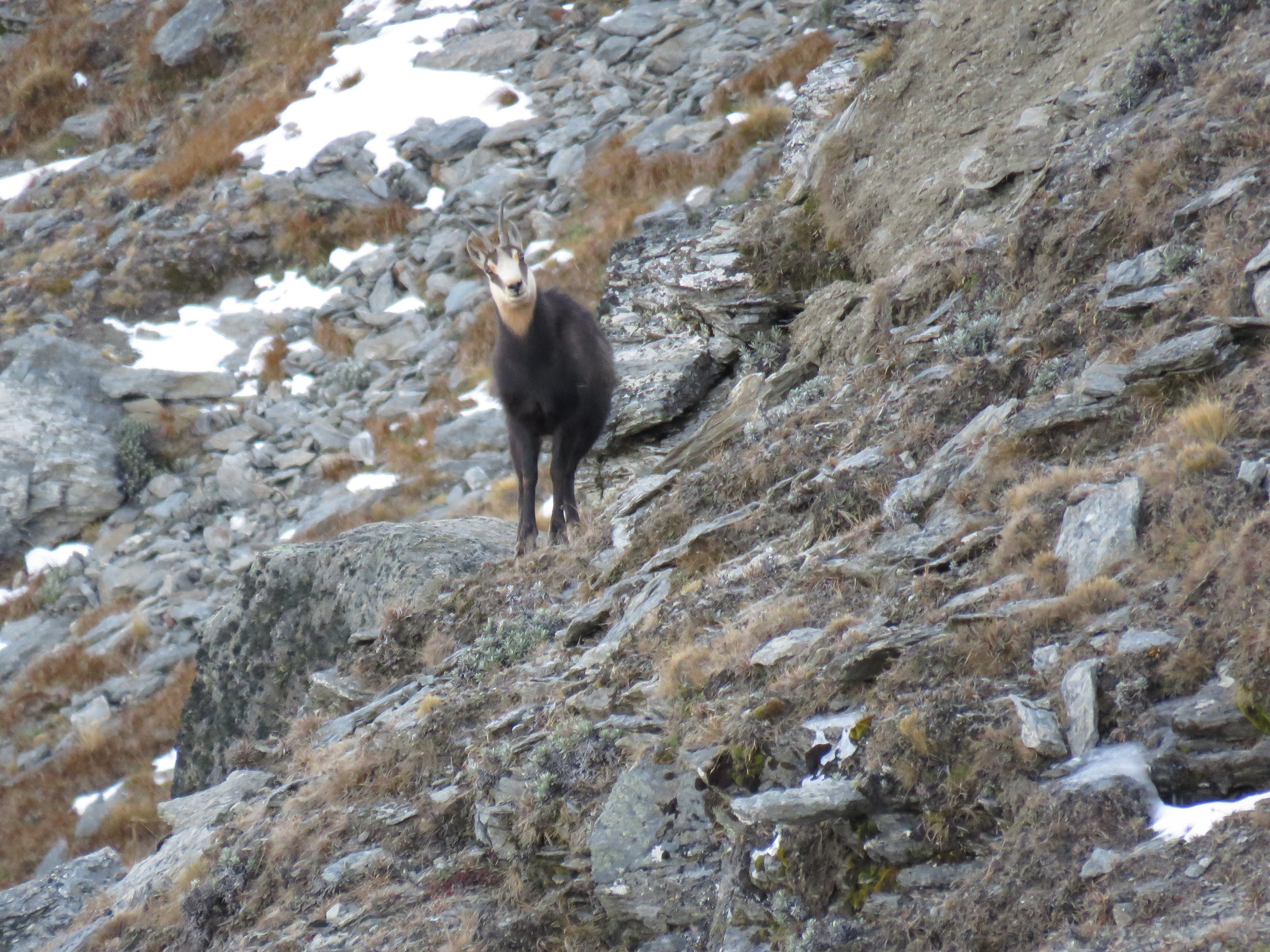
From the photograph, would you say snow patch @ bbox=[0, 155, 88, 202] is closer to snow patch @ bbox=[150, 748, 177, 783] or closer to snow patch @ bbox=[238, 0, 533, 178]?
snow patch @ bbox=[238, 0, 533, 178]

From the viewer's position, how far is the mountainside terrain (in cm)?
356

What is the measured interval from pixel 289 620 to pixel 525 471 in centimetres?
231

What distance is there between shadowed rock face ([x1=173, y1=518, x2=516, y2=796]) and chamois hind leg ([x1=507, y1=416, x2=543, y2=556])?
1.16ft

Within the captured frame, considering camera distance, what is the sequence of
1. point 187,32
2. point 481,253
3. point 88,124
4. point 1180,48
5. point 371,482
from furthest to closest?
point 187,32 → point 88,124 → point 371,482 → point 481,253 → point 1180,48

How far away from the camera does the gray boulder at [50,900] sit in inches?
309

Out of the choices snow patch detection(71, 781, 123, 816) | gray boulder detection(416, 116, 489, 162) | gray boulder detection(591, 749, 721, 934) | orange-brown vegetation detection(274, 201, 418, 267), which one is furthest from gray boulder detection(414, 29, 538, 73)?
gray boulder detection(591, 749, 721, 934)

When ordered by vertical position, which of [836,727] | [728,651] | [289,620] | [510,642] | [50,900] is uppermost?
[836,727]

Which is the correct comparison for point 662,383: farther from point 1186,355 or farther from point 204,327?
point 204,327

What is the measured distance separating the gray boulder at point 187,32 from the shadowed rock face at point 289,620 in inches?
754

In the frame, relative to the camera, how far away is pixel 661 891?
419 centimetres

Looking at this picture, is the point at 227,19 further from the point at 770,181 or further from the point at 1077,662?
the point at 1077,662

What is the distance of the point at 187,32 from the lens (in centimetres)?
2508

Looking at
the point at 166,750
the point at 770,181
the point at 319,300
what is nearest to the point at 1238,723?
the point at 770,181

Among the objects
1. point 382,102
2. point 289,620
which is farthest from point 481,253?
point 382,102
